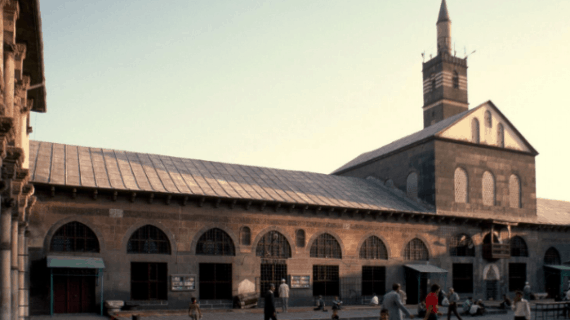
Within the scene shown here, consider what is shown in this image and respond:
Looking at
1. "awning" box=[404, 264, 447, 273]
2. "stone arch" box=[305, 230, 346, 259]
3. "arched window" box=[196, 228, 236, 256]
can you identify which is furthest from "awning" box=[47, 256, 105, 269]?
"awning" box=[404, 264, 447, 273]

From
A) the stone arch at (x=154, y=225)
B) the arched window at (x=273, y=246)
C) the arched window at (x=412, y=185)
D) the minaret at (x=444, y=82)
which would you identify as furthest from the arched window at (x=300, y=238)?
the minaret at (x=444, y=82)

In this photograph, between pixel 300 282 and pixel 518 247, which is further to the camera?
pixel 518 247

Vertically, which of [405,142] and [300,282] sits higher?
[405,142]

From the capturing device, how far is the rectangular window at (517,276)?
37562mm

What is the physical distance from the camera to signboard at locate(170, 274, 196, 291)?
26500 millimetres

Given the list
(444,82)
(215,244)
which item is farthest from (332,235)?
(444,82)

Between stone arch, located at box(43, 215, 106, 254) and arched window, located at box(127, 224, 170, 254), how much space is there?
1326 millimetres

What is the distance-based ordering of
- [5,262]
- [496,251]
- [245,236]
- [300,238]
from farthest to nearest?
[496,251] → [300,238] → [245,236] → [5,262]

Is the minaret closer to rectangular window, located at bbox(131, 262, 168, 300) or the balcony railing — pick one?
the balcony railing

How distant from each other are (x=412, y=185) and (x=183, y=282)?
59.7 feet

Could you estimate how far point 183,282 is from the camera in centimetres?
2673

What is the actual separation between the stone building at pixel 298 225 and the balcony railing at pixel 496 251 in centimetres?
9

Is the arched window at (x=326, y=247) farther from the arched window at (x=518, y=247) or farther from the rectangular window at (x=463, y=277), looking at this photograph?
the arched window at (x=518, y=247)

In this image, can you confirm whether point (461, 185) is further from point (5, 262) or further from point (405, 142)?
point (5, 262)
